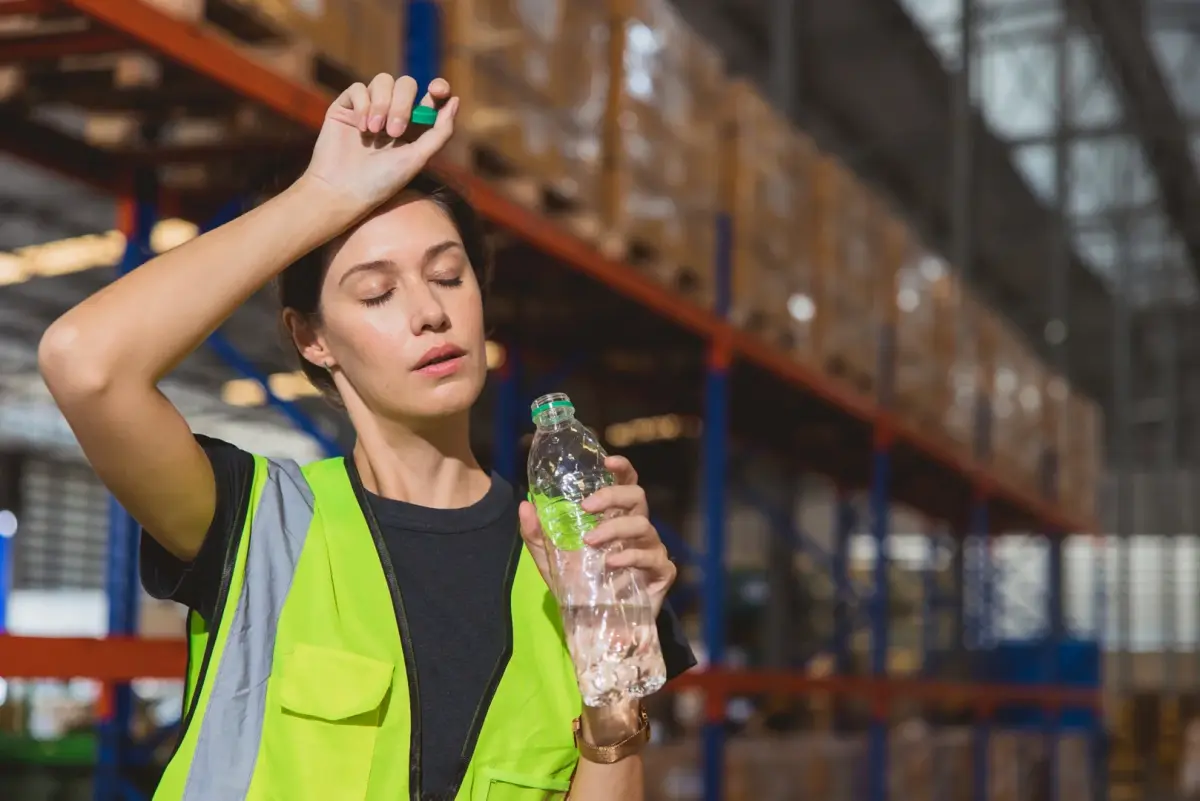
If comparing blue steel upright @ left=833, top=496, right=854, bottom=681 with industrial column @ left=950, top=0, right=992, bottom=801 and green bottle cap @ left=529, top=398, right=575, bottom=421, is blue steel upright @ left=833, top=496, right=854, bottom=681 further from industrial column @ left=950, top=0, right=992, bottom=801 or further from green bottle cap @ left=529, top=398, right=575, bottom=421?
green bottle cap @ left=529, top=398, right=575, bottom=421

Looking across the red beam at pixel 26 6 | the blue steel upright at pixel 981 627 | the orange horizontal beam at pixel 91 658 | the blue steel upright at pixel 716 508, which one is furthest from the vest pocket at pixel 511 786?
the blue steel upright at pixel 981 627

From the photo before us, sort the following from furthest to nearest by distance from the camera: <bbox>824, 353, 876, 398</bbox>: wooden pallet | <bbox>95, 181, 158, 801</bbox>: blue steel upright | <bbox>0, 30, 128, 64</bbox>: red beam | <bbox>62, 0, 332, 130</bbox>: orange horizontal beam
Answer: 1. <bbox>824, 353, 876, 398</bbox>: wooden pallet
2. <bbox>95, 181, 158, 801</bbox>: blue steel upright
3. <bbox>0, 30, 128, 64</bbox>: red beam
4. <bbox>62, 0, 332, 130</bbox>: orange horizontal beam

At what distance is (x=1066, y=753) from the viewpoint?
15.9 metres

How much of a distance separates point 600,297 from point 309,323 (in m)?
4.62

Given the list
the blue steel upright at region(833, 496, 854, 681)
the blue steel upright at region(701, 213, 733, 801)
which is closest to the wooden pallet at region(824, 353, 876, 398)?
the blue steel upright at region(701, 213, 733, 801)

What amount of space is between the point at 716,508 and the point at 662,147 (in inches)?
74.2

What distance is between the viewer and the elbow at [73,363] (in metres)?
1.75

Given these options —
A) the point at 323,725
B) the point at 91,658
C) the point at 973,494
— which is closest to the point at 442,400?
the point at 323,725

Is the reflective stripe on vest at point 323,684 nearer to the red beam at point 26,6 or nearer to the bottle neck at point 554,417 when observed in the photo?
the bottle neck at point 554,417

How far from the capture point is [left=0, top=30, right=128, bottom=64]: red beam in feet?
12.3

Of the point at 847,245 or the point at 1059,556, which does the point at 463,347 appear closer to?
the point at 847,245

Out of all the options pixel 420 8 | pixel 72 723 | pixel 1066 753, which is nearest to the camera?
pixel 420 8

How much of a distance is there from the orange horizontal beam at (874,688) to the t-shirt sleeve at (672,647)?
4.84ft

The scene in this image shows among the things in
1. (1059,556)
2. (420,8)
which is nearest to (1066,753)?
(1059,556)
